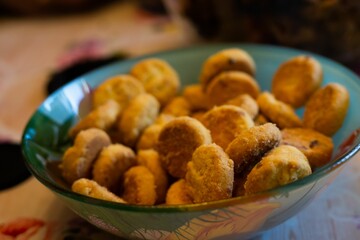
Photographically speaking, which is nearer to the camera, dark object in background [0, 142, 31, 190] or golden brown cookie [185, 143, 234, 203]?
golden brown cookie [185, 143, 234, 203]

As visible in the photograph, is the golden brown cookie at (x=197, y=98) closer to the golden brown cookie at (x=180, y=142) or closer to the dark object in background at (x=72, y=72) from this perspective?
the golden brown cookie at (x=180, y=142)

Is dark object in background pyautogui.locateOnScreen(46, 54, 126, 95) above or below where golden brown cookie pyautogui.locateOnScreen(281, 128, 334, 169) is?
below

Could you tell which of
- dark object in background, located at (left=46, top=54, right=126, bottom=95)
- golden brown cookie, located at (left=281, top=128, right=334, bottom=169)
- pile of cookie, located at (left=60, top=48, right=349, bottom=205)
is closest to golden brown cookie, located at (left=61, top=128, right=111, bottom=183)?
pile of cookie, located at (left=60, top=48, right=349, bottom=205)

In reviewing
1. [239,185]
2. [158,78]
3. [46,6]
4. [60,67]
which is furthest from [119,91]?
[46,6]

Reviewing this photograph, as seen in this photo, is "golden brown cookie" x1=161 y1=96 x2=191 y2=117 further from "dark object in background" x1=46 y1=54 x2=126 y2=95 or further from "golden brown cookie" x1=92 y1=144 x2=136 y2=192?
"dark object in background" x1=46 y1=54 x2=126 y2=95

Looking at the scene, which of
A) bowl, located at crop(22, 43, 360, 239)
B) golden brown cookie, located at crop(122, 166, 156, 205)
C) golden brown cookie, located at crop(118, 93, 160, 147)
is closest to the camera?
bowl, located at crop(22, 43, 360, 239)

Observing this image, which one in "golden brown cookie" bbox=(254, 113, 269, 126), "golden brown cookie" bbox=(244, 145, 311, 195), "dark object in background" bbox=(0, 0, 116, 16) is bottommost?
"dark object in background" bbox=(0, 0, 116, 16)

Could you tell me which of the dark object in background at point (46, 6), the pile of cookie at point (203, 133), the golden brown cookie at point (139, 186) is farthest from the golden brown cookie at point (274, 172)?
the dark object in background at point (46, 6)
